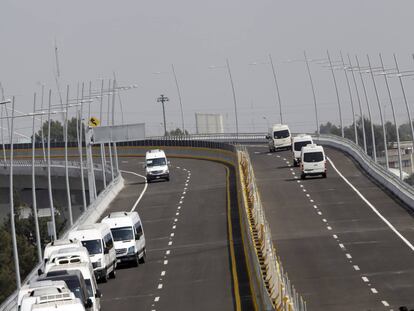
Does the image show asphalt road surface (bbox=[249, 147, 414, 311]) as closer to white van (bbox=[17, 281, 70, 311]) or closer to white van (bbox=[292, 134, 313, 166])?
white van (bbox=[292, 134, 313, 166])

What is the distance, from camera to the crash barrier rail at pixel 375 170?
76125 millimetres

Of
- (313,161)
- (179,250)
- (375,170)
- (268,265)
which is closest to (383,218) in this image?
(179,250)

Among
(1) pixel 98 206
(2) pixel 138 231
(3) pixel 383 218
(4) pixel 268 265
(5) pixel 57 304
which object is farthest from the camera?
(1) pixel 98 206

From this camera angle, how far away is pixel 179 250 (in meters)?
62.0

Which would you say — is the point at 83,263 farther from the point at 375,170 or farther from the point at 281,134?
the point at 281,134

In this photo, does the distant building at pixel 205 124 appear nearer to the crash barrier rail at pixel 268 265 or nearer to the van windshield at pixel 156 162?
the van windshield at pixel 156 162

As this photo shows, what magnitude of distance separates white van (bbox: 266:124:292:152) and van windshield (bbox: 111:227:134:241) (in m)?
67.8

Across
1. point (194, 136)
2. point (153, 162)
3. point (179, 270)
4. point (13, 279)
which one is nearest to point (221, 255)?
point (179, 270)

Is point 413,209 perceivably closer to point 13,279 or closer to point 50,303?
point 50,303

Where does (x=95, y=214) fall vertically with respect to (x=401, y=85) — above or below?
below

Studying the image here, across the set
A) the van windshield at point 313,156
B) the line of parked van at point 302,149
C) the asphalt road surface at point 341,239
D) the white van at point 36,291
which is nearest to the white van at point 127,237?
the asphalt road surface at point 341,239

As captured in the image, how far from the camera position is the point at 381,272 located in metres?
48.9

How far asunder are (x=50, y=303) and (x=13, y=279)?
12985 cm

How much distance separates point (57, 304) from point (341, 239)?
96.9ft
